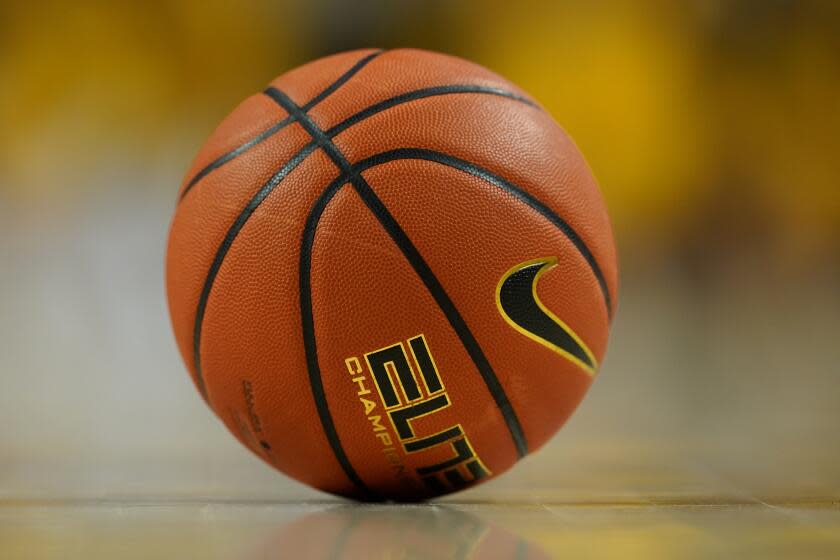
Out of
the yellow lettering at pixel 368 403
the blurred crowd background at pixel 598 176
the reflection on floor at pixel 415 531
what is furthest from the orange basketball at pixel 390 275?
the blurred crowd background at pixel 598 176

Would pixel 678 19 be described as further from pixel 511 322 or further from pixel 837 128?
pixel 511 322

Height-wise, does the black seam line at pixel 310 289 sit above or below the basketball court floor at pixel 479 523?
above

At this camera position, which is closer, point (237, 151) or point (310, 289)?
point (310, 289)

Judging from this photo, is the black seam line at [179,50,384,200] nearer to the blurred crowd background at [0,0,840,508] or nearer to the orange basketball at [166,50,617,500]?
the orange basketball at [166,50,617,500]

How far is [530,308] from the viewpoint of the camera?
6.03 ft

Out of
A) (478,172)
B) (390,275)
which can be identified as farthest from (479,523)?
(478,172)

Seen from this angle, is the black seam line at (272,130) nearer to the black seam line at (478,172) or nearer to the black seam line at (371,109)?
the black seam line at (371,109)

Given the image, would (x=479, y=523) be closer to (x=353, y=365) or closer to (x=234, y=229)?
(x=353, y=365)

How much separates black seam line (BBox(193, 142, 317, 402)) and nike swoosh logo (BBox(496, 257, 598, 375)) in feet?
1.33

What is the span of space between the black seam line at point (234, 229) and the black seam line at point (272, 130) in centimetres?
9

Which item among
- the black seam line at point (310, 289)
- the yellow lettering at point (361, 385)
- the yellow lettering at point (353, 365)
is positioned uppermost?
the black seam line at point (310, 289)

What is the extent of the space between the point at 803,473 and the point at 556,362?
0.88 meters

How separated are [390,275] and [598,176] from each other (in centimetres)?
518

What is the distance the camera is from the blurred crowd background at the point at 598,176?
11.3 ft
